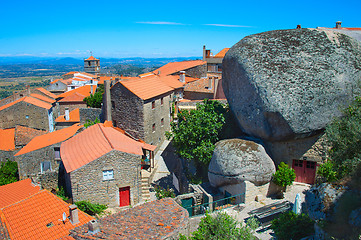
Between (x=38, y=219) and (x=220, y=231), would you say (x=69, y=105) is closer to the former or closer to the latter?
(x=38, y=219)

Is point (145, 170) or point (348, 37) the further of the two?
point (145, 170)

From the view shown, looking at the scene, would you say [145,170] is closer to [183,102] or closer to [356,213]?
[183,102]

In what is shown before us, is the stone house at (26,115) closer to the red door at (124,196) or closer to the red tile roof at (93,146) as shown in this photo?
the red tile roof at (93,146)

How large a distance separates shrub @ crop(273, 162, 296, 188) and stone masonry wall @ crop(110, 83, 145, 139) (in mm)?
13375

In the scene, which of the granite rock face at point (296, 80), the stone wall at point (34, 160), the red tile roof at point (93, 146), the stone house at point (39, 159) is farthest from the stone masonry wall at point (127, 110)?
the granite rock face at point (296, 80)

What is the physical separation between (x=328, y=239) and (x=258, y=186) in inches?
315

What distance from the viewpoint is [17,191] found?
22.2 metres

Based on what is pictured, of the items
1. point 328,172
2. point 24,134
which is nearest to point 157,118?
point 328,172

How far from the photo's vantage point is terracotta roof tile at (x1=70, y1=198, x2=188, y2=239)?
10398mm

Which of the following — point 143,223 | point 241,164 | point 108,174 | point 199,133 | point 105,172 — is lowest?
point 108,174

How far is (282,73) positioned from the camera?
16734 millimetres

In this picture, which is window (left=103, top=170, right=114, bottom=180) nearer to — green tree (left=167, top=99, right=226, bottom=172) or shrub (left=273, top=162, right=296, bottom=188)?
green tree (left=167, top=99, right=226, bottom=172)

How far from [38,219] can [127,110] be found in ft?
41.6

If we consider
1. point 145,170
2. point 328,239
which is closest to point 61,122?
point 145,170
